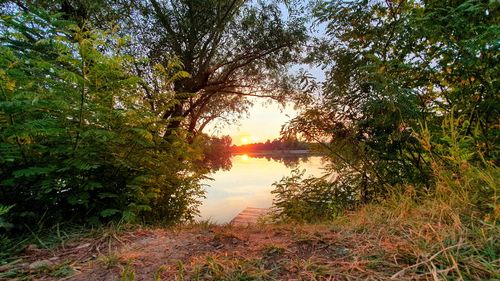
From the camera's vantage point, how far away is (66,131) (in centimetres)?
141

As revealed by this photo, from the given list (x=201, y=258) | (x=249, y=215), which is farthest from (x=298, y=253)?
(x=249, y=215)

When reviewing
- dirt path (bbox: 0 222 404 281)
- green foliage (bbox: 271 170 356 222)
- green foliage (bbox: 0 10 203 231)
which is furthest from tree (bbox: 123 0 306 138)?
dirt path (bbox: 0 222 404 281)

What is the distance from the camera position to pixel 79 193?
1478 mm

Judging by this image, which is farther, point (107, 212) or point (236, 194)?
point (236, 194)

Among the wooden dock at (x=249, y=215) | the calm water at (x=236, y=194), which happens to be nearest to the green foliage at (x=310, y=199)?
the calm water at (x=236, y=194)

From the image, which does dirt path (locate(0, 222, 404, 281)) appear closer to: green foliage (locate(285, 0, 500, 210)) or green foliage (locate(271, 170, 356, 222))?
green foliage (locate(285, 0, 500, 210))

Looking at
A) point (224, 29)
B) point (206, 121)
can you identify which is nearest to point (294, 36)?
point (224, 29)

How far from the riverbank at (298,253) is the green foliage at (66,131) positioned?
0.30m

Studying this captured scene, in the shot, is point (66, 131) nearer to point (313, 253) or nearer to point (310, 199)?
point (313, 253)

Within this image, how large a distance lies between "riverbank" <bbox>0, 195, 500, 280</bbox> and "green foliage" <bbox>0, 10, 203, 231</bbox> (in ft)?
0.98

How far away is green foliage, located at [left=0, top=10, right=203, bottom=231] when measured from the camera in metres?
1.33

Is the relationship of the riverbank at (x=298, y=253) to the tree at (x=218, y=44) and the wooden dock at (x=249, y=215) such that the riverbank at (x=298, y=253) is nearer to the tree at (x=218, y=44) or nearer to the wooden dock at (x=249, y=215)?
the tree at (x=218, y=44)

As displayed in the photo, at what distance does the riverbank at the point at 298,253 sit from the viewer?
85 centimetres

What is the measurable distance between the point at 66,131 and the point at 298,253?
1341 mm
